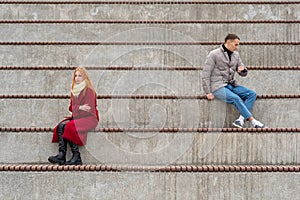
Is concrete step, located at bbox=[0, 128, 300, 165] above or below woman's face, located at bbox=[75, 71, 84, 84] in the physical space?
below

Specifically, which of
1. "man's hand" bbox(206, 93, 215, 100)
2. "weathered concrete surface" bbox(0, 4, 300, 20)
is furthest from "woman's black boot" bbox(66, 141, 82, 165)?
"weathered concrete surface" bbox(0, 4, 300, 20)

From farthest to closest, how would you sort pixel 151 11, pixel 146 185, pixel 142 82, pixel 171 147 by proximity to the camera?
pixel 151 11 < pixel 142 82 < pixel 171 147 < pixel 146 185

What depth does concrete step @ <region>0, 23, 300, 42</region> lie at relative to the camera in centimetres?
607

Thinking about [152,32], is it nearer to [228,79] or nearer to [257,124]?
[228,79]

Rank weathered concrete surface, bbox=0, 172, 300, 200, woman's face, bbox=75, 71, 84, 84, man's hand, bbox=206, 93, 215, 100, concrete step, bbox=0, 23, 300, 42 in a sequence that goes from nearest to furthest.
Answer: weathered concrete surface, bbox=0, 172, 300, 200, woman's face, bbox=75, 71, 84, 84, man's hand, bbox=206, 93, 215, 100, concrete step, bbox=0, 23, 300, 42

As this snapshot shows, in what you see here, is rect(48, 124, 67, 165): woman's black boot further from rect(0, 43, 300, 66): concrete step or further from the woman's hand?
rect(0, 43, 300, 66): concrete step

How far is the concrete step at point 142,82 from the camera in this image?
4.98 meters

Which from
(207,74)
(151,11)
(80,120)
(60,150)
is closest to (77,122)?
(80,120)

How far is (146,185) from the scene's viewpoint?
3.41 m

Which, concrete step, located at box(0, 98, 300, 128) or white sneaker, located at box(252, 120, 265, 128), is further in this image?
concrete step, located at box(0, 98, 300, 128)

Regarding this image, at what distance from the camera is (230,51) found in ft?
15.8

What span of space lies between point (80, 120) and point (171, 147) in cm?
81

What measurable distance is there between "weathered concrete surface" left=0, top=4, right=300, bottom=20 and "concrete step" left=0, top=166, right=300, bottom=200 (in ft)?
11.9

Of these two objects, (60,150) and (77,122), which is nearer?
(60,150)
